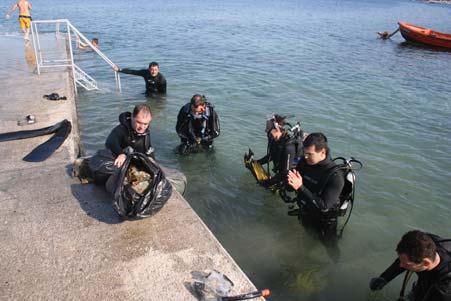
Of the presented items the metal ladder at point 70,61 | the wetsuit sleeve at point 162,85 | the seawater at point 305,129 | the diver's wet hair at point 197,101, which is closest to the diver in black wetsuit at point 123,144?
the seawater at point 305,129

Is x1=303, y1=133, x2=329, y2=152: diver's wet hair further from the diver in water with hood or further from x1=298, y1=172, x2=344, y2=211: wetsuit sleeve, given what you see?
the diver in water with hood

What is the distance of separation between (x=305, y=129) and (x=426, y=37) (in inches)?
672

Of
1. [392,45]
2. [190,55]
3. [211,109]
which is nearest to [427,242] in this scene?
[211,109]

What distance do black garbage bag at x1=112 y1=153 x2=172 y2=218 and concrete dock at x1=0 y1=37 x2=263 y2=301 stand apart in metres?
0.21

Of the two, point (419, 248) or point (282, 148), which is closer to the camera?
point (419, 248)

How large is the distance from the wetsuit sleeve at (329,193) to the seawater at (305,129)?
1.01 metres

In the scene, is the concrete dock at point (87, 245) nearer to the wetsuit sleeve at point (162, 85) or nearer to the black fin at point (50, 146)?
the black fin at point (50, 146)

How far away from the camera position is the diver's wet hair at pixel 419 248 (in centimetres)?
263

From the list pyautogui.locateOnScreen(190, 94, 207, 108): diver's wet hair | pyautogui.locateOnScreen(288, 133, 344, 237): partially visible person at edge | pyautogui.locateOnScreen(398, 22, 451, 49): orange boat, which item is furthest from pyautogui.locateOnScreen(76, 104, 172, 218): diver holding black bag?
pyautogui.locateOnScreen(398, 22, 451, 49): orange boat

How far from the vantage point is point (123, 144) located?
14.5 ft

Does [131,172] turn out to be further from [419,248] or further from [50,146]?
[419,248]

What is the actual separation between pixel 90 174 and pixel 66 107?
9.73 feet

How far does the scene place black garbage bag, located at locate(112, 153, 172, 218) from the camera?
3.36 meters

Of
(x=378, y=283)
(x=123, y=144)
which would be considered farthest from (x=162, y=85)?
(x=378, y=283)
